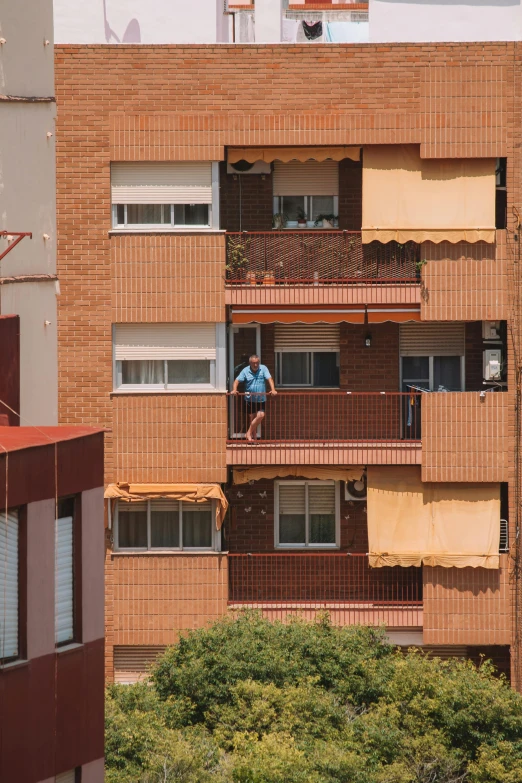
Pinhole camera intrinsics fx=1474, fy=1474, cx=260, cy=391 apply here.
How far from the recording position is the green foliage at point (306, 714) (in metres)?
18.6

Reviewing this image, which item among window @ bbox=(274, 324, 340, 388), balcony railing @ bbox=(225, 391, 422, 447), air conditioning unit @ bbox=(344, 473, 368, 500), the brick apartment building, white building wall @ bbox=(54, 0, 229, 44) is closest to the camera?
the brick apartment building

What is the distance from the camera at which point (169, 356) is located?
2545 cm

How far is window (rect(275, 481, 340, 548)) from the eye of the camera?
2644cm

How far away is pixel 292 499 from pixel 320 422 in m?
1.62

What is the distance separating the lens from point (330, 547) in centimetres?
2638

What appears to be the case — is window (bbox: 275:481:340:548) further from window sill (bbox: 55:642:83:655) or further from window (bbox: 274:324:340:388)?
window sill (bbox: 55:642:83:655)

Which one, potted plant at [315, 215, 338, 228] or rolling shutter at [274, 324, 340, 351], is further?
rolling shutter at [274, 324, 340, 351]

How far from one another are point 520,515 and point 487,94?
7144 mm

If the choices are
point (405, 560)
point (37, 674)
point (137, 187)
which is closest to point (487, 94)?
point (137, 187)

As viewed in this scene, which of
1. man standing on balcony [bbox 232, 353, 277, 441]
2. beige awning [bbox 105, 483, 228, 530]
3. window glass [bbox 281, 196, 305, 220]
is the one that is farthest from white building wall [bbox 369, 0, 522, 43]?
beige awning [bbox 105, 483, 228, 530]

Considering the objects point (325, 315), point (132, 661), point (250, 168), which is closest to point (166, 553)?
point (132, 661)

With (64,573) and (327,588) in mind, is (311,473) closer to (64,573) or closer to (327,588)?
(327,588)

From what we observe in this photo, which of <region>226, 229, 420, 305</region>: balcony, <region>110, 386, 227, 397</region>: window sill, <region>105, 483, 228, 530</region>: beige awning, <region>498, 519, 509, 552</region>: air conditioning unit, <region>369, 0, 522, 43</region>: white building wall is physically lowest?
<region>498, 519, 509, 552</region>: air conditioning unit

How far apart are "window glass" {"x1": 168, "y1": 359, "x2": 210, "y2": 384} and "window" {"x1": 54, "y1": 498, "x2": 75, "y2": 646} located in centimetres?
1117
